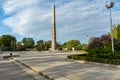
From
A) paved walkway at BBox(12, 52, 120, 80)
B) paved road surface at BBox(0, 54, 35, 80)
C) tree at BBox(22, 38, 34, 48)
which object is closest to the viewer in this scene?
paved walkway at BBox(12, 52, 120, 80)

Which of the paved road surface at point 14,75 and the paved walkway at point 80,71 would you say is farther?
the paved road surface at point 14,75

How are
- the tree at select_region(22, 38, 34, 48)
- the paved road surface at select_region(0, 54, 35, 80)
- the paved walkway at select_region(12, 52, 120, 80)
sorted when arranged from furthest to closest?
the tree at select_region(22, 38, 34, 48), the paved road surface at select_region(0, 54, 35, 80), the paved walkway at select_region(12, 52, 120, 80)

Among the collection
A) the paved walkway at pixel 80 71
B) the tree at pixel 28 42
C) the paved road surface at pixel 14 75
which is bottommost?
the paved road surface at pixel 14 75

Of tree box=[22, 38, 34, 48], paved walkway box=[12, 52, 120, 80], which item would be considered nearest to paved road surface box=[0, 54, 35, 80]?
paved walkway box=[12, 52, 120, 80]

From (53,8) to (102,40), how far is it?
34.9 meters

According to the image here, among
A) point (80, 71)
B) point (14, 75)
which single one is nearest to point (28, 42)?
point (14, 75)

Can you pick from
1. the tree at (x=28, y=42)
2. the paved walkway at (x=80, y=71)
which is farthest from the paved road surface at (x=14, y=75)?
the tree at (x=28, y=42)

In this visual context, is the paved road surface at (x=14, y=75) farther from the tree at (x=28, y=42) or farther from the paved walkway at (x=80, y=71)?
the tree at (x=28, y=42)

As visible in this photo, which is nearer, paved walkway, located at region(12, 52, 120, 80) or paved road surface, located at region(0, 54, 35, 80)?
paved walkway, located at region(12, 52, 120, 80)

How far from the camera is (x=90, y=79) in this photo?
43.2 feet

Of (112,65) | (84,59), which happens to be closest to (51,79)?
(112,65)

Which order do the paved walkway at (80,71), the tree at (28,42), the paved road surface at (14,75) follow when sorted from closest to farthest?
1. the paved walkway at (80,71)
2. the paved road surface at (14,75)
3. the tree at (28,42)

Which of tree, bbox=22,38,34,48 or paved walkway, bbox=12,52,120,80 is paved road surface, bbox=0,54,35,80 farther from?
tree, bbox=22,38,34,48

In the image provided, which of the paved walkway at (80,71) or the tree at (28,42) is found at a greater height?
the tree at (28,42)
